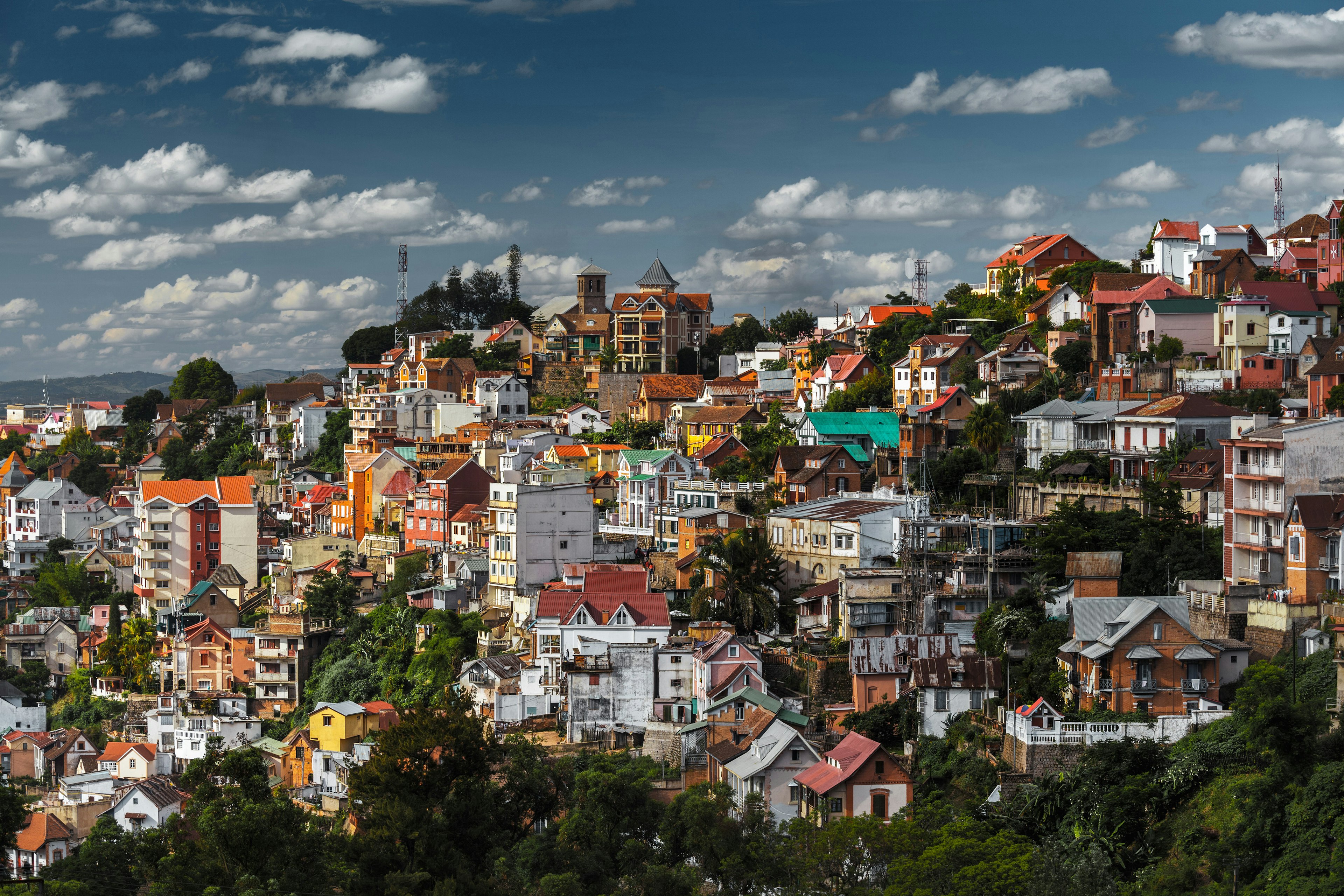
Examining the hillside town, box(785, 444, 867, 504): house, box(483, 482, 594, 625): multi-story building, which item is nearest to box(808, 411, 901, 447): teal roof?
the hillside town

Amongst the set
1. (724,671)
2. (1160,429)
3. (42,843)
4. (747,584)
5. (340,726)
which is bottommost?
(42,843)

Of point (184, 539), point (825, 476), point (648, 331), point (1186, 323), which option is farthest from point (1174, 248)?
point (184, 539)

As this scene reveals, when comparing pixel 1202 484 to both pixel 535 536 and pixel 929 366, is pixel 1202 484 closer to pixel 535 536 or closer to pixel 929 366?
pixel 929 366

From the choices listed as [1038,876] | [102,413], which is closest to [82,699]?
[1038,876]

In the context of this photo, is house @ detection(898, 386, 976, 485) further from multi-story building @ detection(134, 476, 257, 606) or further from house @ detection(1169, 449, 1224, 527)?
multi-story building @ detection(134, 476, 257, 606)

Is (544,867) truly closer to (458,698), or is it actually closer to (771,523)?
(458,698)
